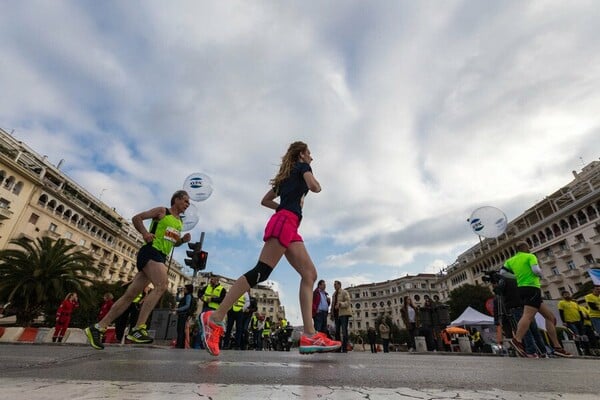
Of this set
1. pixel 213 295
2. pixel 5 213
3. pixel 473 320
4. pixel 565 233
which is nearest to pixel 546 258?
pixel 565 233

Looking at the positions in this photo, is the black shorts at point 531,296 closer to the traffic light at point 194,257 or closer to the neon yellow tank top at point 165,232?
the neon yellow tank top at point 165,232

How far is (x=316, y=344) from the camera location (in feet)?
10.2

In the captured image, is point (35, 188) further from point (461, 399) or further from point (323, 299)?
point (461, 399)

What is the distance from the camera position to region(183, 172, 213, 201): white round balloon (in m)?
11.2

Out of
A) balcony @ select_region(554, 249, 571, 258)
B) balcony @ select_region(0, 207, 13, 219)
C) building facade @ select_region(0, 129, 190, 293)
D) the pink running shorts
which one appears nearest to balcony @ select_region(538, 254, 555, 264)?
balcony @ select_region(554, 249, 571, 258)

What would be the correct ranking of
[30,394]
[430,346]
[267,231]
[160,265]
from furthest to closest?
[430,346]
[160,265]
[267,231]
[30,394]

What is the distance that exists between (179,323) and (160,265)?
6409 mm

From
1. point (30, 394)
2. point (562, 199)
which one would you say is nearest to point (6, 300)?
point (30, 394)

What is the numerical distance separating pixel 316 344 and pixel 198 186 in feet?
30.1

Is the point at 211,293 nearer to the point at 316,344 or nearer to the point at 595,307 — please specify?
the point at 316,344

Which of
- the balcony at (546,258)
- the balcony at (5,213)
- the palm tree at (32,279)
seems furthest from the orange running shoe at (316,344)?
the balcony at (546,258)

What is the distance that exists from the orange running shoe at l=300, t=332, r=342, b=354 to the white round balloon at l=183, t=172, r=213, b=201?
8.96 metres

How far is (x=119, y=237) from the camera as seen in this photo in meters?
50.0

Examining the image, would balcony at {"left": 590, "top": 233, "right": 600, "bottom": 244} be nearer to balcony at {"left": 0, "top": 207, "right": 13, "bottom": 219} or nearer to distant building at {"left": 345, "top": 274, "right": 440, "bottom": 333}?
distant building at {"left": 345, "top": 274, "right": 440, "bottom": 333}
